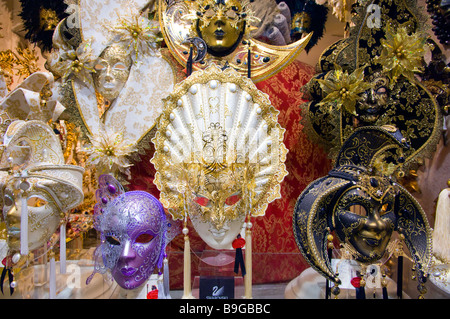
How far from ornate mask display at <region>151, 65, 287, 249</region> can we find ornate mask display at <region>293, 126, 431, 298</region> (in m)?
0.23

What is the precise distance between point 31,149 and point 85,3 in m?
0.85

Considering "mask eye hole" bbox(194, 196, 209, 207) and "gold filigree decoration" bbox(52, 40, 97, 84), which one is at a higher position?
"gold filigree decoration" bbox(52, 40, 97, 84)

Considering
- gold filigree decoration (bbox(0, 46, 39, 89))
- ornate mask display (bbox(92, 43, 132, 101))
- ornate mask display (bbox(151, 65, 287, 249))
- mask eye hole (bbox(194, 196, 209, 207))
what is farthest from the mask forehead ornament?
gold filigree decoration (bbox(0, 46, 39, 89))

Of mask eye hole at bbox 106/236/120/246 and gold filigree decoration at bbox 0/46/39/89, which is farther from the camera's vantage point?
gold filigree decoration at bbox 0/46/39/89

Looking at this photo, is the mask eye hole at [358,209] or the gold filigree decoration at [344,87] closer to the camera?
the mask eye hole at [358,209]

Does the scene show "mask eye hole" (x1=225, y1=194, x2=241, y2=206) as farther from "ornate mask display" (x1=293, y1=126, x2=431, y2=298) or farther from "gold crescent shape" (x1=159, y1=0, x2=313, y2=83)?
"gold crescent shape" (x1=159, y1=0, x2=313, y2=83)

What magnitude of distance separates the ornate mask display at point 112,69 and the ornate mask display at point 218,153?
36 cm

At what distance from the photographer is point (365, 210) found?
58.4 inches

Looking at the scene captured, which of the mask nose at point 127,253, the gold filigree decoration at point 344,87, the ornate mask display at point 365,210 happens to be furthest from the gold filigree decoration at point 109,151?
the gold filigree decoration at point 344,87

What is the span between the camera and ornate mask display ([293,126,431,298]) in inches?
56.1

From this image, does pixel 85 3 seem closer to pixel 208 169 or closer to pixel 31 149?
pixel 31 149

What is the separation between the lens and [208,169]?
59.6 inches

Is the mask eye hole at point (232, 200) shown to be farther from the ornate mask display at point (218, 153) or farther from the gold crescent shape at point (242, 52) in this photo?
the gold crescent shape at point (242, 52)

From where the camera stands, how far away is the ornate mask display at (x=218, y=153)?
1483 millimetres
